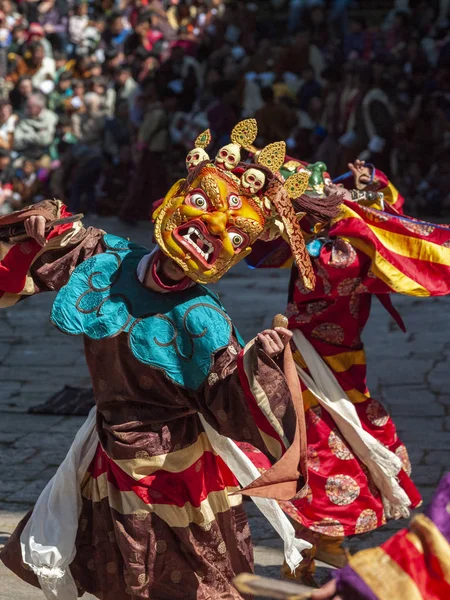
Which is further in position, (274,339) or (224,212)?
(224,212)

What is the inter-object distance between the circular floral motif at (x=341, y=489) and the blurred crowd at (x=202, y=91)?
6678mm

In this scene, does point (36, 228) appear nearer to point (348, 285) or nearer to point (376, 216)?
point (348, 285)

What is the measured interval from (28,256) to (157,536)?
3.30 ft

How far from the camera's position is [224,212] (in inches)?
135

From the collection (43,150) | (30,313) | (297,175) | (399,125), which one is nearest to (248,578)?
(297,175)

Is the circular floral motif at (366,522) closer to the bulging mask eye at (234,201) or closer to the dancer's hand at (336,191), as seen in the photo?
the dancer's hand at (336,191)

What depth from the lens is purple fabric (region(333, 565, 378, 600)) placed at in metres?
2.30

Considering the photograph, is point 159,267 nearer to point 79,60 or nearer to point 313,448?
point 313,448

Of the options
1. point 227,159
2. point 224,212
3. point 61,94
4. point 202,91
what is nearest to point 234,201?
point 224,212

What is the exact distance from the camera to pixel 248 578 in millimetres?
2338

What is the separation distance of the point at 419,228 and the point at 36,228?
1.84 metres

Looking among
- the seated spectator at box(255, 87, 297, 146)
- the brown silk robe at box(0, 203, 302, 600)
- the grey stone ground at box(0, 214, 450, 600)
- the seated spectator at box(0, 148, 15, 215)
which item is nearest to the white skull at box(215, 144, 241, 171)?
the brown silk robe at box(0, 203, 302, 600)

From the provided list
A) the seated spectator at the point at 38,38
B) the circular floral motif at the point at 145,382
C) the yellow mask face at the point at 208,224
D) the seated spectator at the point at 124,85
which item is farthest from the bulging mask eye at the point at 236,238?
the seated spectator at the point at 38,38

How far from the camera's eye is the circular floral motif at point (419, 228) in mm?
4773
